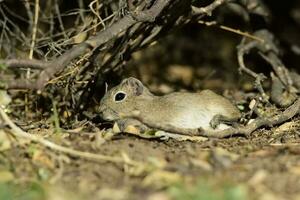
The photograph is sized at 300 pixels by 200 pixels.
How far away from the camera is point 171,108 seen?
18.8ft

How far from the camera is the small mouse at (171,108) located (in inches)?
220

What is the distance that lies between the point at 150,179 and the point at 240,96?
132 inches

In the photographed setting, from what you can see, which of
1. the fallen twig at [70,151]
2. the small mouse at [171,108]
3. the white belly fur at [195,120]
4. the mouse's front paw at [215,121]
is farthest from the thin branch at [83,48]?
the mouse's front paw at [215,121]

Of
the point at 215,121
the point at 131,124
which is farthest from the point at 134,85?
the point at 215,121

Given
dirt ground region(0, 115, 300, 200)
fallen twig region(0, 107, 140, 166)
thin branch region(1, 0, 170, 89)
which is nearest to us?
dirt ground region(0, 115, 300, 200)

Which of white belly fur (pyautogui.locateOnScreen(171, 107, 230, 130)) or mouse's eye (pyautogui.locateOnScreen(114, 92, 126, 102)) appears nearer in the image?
white belly fur (pyautogui.locateOnScreen(171, 107, 230, 130))

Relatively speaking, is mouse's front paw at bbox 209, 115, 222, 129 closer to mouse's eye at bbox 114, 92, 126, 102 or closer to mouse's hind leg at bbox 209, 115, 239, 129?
mouse's hind leg at bbox 209, 115, 239, 129

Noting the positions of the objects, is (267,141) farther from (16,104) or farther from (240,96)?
(16,104)

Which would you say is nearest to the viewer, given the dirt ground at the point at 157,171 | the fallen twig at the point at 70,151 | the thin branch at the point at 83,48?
the dirt ground at the point at 157,171

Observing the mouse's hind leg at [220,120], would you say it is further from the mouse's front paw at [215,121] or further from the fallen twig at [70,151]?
the fallen twig at [70,151]

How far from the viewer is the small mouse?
560 cm

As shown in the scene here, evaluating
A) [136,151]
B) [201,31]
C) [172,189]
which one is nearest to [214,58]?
[201,31]

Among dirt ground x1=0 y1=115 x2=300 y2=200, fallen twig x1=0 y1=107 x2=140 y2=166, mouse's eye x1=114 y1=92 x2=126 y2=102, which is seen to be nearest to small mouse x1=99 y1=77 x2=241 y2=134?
mouse's eye x1=114 y1=92 x2=126 y2=102

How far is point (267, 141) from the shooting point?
5305mm
